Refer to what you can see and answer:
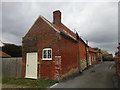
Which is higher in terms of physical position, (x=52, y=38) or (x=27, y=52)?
(x=52, y=38)

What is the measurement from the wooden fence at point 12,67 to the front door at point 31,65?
4.05ft

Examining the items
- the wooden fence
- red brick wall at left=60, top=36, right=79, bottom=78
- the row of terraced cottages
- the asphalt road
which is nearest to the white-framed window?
the row of terraced cottages

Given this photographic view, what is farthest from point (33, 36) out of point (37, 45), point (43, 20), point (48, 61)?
point (48, 61)

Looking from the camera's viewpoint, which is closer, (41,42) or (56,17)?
(41,42)

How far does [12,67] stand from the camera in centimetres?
1123

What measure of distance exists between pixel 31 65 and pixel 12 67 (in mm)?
2798

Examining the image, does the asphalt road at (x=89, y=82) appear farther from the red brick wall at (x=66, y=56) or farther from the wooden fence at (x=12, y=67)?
the wooden fence at (x=12, y=67)

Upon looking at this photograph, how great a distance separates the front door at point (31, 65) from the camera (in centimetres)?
988

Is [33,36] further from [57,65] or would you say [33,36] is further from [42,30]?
[57,65]

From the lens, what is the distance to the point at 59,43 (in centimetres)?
897

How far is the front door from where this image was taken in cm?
988

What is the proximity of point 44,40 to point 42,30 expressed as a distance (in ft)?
3.80

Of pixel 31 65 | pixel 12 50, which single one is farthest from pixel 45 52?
pixel 12 50

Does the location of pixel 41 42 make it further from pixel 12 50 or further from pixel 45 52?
pixel 12 50
